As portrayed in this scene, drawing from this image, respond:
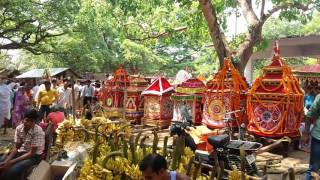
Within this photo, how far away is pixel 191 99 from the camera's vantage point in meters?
11.8

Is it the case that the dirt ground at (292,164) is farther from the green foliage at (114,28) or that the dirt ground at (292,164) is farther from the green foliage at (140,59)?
the green foliage at (140,59)

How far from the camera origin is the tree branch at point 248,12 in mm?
10945

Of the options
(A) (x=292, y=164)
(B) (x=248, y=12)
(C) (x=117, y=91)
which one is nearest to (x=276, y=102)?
(A) (x=292, y=164)

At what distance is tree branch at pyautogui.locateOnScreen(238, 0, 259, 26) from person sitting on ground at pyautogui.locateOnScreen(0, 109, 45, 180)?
7.35 meters

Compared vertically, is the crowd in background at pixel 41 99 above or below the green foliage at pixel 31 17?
below

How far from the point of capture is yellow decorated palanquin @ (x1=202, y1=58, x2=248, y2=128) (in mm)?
9891

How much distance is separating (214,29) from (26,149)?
596cm

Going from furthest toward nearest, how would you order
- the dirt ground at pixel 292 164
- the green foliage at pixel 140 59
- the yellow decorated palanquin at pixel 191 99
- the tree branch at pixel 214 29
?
the green foliage at pixel 140 59 → the yellow decorated palanquin at pixel 191 99 → the tree branch at pixel 214 29 → the dirt ground at pixel 292 164

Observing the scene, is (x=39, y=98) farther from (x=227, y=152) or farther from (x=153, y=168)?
(x=153, y=168)

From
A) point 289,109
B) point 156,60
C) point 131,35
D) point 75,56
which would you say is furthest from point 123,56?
point 289,109

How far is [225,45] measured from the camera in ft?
33.4

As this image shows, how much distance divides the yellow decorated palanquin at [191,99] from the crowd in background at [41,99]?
2604mm

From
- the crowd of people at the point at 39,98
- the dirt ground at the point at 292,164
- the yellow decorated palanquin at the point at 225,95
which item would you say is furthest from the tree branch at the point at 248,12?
the crowd of people at the point at 39,98

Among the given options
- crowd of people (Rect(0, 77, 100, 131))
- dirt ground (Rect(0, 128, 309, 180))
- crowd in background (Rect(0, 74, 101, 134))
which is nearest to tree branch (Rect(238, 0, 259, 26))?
dirt ground (Rect(0, 128, 309, 180))
